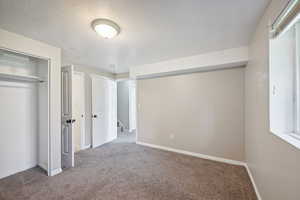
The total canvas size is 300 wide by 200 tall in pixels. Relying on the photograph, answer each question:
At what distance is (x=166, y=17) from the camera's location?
1.51 metres

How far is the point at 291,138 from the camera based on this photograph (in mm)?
1071

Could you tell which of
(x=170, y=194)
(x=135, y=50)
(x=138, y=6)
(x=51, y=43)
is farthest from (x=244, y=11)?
(x=51, y=43)

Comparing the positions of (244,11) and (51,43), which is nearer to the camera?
(244,11)

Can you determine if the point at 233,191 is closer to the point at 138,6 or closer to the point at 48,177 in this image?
the point at 138,6

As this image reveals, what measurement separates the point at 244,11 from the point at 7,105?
3710mm

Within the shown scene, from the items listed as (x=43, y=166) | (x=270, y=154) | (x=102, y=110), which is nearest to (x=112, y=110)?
(x=102, y=110)

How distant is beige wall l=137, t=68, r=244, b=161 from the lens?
263cm

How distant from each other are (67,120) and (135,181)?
1.72m

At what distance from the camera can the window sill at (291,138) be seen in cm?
95

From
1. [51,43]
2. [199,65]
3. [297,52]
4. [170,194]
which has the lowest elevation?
[170,194]

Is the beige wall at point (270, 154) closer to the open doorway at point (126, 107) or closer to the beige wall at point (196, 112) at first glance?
the beige wall at point (196, 112)

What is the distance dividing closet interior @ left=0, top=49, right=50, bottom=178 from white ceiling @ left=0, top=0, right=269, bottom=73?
26.8 inches

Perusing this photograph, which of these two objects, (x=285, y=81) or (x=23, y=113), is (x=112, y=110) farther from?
(x=285, y=81)

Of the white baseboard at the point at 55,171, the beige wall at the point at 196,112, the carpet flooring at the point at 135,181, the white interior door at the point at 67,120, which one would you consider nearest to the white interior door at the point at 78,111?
the carpet flooring at the point at 135,181
